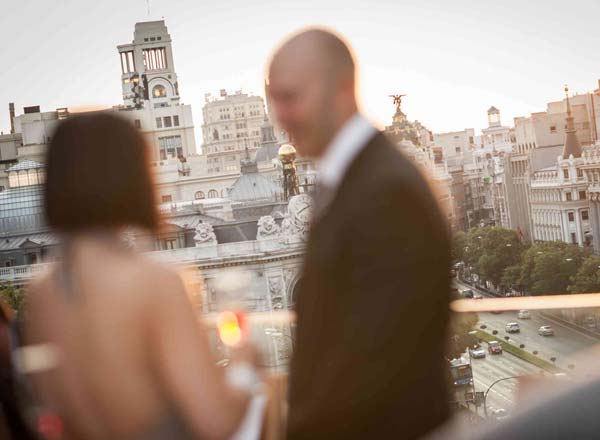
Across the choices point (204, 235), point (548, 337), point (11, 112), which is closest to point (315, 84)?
point (548, 337)

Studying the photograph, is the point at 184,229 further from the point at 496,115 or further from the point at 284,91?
the point at 496,115

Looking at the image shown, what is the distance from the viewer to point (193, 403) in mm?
1633

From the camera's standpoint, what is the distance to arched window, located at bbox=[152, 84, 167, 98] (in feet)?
217

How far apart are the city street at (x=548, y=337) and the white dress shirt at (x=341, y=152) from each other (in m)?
2.07

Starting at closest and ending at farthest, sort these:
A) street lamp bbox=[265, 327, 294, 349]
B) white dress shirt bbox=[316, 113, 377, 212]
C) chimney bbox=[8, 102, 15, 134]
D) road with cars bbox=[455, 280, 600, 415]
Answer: white dress shirt bbox=[316, 113, 377, 212] → street lamp bbox=[265, 327, 294, 349] → road with cars bbox=[455, 280, 600, 415] → chimney bbox=[8, 102, 15, 134]

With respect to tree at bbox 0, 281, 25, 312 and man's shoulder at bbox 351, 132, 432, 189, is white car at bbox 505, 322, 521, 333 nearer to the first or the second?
man's shoulder at bbox 351, 132, 432, 189

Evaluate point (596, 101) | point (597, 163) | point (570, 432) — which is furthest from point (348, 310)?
point (596, 101)

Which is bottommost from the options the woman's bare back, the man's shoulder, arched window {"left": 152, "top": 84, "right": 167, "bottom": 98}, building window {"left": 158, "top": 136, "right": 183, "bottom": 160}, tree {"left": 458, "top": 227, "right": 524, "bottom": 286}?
tree {"left": 458, "top": 227, "right": 524, "bottom": 286}

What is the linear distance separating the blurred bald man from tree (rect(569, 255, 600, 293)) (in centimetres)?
3418

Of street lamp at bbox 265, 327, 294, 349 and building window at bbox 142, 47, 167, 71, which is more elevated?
building window at bbox 142, 47, 167, 71

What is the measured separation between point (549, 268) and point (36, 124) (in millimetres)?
27198

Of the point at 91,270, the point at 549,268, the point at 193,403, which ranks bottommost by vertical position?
the point at 549,268

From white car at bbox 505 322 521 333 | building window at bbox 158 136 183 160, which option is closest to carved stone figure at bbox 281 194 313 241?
building window at bbox 158 136 183 160

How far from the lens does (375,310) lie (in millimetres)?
1577
